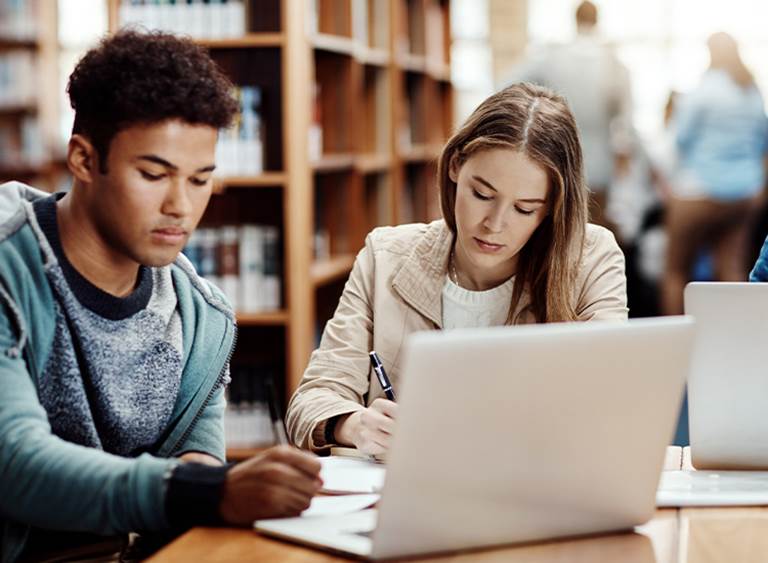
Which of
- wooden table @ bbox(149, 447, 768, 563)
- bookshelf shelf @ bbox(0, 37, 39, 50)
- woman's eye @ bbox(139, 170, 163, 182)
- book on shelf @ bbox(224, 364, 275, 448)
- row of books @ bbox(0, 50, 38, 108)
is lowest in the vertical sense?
book on shelf @ bbox(224, 364, 275, 448)

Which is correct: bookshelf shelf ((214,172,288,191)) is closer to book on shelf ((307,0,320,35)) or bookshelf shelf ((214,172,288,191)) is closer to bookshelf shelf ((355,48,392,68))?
book on shelf ((307,0,320,35))

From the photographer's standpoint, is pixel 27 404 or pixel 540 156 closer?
pixel 27 404

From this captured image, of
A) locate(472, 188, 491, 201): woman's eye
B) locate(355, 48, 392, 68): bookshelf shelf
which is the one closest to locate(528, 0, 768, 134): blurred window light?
locate(355, 48, 392, 68): bookshelf shelf

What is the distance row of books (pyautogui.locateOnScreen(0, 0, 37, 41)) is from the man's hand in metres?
2.19

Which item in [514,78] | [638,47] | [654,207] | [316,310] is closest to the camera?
[316,310]

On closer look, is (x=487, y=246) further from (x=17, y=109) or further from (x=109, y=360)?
(x=17, y=109)

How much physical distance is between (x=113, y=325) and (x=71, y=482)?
28 cm

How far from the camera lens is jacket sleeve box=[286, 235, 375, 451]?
6.32 ft

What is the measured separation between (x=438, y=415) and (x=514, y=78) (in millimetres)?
4603

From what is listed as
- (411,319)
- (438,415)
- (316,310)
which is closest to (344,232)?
(316,310)

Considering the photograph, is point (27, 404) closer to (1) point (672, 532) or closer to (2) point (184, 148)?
(2) point (184, 148)

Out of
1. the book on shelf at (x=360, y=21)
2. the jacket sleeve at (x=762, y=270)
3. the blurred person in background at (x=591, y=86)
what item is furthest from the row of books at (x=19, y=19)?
the blurred person in background at (x=591, y=86)

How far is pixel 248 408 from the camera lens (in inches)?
154

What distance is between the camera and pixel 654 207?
7.16 metres
